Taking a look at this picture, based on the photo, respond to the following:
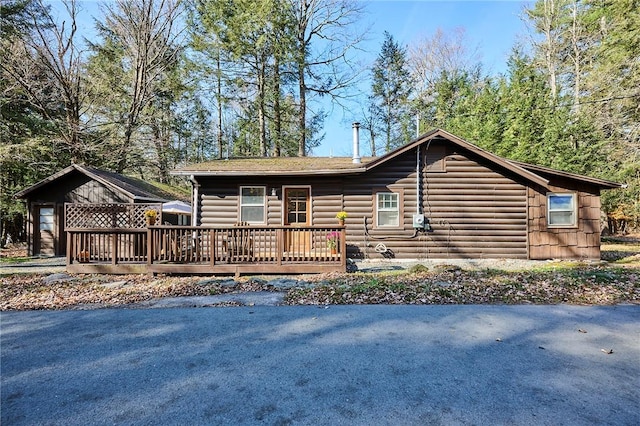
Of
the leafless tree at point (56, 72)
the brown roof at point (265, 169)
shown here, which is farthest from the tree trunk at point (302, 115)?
the leafless tree at point (56, 72)

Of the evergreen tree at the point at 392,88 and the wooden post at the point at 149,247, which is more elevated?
the evergreen tree at the point at 392,88

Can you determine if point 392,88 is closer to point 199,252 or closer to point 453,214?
point 453,214

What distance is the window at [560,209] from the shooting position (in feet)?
34.9

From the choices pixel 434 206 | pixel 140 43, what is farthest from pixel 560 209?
pixel 140 43

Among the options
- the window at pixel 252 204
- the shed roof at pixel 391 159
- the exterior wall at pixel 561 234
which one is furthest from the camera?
the window at pixel 252 204

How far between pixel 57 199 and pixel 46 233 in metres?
1.64

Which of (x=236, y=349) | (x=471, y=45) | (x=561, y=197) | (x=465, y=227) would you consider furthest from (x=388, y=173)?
(x=471, y=45)

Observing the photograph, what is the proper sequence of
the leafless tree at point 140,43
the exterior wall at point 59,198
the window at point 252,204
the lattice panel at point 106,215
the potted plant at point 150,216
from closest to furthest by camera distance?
the potted plant at point 150,216, the lattice panel at point 106,215, the window at point 252,204, the exterior wall at point 59,198, the leafless tree at point 140,43

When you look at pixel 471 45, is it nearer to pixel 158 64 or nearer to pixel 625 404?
pixel 158 64

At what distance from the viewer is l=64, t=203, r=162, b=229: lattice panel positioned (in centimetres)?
862

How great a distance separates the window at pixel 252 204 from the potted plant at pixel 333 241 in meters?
2.98

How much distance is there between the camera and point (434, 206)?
10.6 meters

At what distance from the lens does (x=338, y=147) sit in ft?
88.4

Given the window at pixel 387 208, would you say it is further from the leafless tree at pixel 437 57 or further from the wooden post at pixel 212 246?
the leafless tree at pixel 437 57
